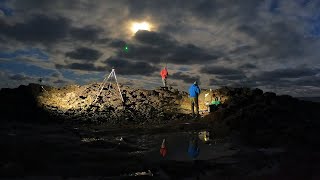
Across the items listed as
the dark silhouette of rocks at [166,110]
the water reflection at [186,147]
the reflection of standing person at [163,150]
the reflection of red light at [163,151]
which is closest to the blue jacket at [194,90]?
the dark silhouette of rocks at [166,110]

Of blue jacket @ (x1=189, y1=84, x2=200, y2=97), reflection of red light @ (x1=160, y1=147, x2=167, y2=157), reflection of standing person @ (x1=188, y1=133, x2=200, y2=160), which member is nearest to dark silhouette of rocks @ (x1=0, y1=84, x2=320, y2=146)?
blue jacket @ (x1=189, y1=84, x2=200, y2=97)

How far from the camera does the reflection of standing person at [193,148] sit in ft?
39.4

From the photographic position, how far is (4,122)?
25.9 m

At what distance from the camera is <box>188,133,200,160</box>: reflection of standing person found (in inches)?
473

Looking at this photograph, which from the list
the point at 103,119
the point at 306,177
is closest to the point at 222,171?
the point at 306,177

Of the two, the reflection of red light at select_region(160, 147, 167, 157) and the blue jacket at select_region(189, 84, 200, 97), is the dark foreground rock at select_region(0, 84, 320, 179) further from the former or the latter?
the blue jacket at select_region(189, 84, 200, 97)

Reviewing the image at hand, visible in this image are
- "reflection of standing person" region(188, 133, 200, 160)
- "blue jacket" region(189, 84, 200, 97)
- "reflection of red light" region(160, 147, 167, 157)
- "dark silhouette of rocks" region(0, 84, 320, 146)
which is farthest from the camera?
"blue jacket" region(189, 84, 200, 97)

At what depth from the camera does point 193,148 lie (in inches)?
541

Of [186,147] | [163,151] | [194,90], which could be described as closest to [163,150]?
[163,151]

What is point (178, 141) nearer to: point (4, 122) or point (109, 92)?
point (4, 122)

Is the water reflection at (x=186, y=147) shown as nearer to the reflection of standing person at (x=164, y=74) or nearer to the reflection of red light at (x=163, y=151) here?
the reflection of red light at (x=163, y=151)

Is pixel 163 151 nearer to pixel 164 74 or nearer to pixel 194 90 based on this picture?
pixel 194 90

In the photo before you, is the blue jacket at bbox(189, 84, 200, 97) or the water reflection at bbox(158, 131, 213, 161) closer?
the water reflection at bbox(158, 131, 213, 161)

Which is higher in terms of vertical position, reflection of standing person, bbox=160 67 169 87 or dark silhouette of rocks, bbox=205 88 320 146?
reflection of standing person, bbox=160 67 169 87
